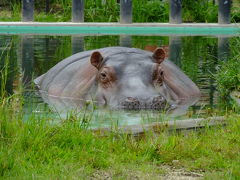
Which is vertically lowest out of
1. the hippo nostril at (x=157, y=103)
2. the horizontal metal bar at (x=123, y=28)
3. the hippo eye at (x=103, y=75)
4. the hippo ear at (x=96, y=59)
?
the horizontal metal bar at (x=123, y=28)

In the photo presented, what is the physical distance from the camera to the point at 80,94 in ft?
25.1

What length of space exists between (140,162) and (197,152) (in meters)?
0.45

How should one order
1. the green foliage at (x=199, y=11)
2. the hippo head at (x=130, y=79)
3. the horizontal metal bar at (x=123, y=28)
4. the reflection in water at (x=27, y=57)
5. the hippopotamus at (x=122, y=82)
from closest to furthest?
the hippo head at (x=130, y=79) < the hippopotamus at (x=122, y=82) < the reflection in water at (x=27, y=57) < the horizontal metal bar at (x=123, y=28) < the green foliage at (x=199, y=11)

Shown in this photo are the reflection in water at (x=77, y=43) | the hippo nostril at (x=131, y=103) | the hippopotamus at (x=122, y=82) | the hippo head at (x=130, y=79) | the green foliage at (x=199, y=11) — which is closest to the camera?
the hippo nostril at (x=131, y=103)

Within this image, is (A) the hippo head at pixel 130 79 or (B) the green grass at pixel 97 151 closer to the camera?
(B) the green grass at pixel 97 151

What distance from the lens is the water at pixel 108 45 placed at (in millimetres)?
6531

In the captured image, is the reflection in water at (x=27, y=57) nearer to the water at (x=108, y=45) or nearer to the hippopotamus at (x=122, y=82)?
the water at (x=108, y=45)

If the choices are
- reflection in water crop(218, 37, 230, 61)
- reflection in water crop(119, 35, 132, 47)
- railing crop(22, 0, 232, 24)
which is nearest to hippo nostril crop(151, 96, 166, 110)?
reflection in water crop(218, 37, 230, 61)

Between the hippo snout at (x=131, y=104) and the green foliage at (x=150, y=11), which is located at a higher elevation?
the green foliage at (x=150, y=11)

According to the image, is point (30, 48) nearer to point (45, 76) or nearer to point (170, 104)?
point (45, 76)

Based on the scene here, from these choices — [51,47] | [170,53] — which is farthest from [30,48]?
[170,53]

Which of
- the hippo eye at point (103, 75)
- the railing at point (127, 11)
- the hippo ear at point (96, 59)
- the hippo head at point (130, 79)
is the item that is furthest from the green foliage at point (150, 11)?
the hippo eye at point (103, 75)

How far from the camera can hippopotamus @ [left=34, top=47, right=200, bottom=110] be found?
22.5 feet

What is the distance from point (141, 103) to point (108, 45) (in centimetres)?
754
